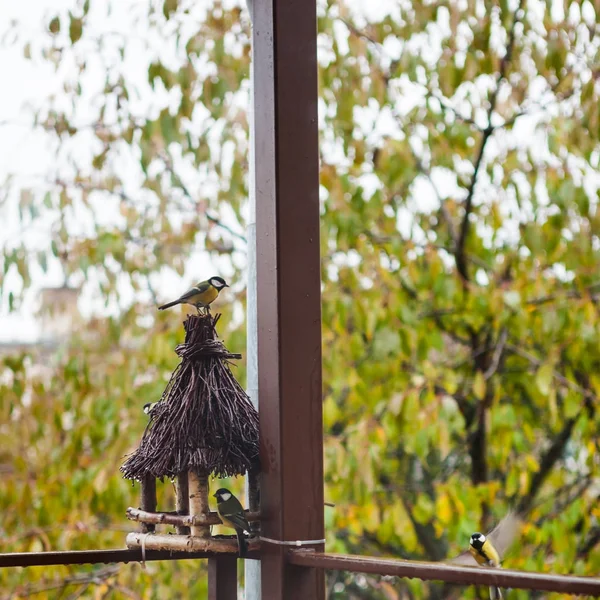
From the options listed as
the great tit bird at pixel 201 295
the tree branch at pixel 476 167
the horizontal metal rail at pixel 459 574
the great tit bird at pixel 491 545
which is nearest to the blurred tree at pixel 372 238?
the tree branch at pixel 476 167

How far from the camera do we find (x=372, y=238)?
11.0 feet

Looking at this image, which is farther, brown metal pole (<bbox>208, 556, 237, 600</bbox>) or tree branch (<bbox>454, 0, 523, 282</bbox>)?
tree branch (<bbox>454, 0, 523, 282</bbox>)

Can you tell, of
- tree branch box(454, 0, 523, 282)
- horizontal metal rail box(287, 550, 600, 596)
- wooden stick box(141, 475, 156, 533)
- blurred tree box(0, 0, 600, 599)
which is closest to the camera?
horizontal metal rail box(287, 550, 600, 596)

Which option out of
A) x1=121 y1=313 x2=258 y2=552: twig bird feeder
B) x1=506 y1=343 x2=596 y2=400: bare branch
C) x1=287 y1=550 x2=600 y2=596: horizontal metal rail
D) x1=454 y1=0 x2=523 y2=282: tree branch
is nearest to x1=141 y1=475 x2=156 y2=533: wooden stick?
A: x1=121 y1=313 x2=258 y2=552: twig bird feeder

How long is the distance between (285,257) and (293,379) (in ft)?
0.68

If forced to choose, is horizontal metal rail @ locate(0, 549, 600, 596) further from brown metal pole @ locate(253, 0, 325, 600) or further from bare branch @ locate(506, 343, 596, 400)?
bare branch @ locate(506, 343, 596, 400)

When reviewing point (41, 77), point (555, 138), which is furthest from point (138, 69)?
point (555, 138)

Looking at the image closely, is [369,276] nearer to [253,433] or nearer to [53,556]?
[253,433]

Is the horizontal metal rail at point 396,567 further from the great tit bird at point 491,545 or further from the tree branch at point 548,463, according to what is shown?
the tree branch at point 548,463

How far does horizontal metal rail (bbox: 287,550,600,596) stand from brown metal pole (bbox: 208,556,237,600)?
0.18 m

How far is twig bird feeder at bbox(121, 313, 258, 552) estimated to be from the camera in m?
1.45

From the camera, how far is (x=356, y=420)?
12.1 ft

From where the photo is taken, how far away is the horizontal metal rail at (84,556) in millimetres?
1350

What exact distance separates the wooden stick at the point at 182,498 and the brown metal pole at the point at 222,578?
0.24ft
